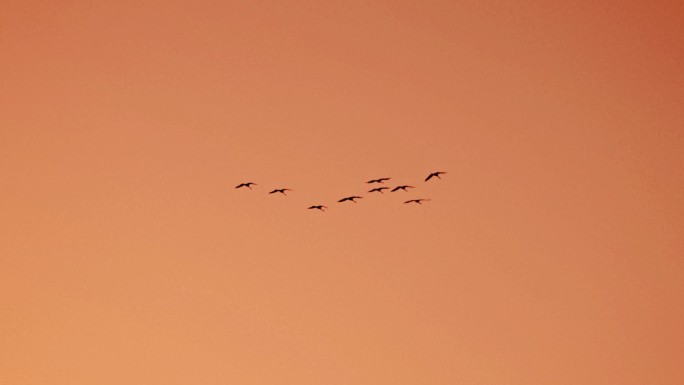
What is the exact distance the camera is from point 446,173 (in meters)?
31.1

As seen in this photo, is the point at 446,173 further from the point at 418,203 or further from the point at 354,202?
the point at 354,202

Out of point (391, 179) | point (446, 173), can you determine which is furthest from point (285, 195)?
point (446, 173)

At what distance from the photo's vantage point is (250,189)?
3112cm

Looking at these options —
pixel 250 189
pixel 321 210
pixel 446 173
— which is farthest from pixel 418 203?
pixel 250 189

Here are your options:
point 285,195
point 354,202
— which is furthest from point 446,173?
point 285,195

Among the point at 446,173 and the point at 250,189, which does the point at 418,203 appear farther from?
the point at 250,189

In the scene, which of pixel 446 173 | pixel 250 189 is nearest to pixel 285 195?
pixel 250 189

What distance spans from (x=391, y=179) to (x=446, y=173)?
2.15 metres

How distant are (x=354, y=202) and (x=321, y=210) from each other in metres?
1.41

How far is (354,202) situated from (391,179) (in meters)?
1.97

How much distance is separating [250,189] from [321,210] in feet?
8.72

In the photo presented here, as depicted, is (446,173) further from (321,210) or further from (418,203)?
(321,210)

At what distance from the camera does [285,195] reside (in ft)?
102

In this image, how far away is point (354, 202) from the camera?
31.6 m
